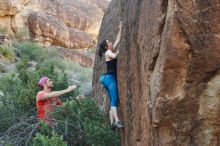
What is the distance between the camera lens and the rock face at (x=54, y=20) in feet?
84.9

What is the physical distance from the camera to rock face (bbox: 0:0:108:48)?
25.9 metres

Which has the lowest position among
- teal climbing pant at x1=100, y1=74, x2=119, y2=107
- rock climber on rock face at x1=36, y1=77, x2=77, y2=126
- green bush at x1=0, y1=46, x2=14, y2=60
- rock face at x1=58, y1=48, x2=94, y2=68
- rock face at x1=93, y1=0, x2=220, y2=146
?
rock face at x1=58, y1=48, x2=94, y2=68

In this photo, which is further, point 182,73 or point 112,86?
point 112,86

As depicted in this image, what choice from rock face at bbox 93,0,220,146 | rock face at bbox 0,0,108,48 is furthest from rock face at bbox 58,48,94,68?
rock face at bbox 93,0,220,146

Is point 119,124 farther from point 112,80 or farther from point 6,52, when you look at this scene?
point 6,52

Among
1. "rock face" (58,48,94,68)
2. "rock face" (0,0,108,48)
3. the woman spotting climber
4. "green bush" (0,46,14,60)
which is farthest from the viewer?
"rock face" (58,48,94,68)

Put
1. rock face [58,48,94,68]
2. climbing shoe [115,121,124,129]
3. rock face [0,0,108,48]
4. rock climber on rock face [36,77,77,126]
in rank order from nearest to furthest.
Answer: climbing shoe [115,121,124,129]
rock climber on rock face [36,77,77,126]
rock face [0,0,108,48]
rock face [58,48,94,68]

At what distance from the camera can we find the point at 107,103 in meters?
9.01

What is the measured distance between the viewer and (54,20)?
2745 cm

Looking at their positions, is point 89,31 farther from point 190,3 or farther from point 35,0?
point 190,3

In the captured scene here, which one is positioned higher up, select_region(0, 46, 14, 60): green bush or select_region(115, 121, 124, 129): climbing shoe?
select_region(115, 121, 124, 129): climbing shoe

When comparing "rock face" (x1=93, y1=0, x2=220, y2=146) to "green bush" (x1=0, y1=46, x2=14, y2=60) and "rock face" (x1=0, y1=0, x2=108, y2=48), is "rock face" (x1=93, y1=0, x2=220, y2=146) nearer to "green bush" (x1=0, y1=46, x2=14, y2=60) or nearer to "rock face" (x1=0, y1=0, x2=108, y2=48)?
"green bush" (x1=0, y1=46, x2=14, y2=60)

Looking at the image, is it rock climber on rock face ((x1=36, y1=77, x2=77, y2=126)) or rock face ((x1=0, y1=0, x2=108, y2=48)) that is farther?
rock face ((x1=0, y1=0, x2=108, y2=48))

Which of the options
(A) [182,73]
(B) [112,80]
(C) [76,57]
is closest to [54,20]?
(C) [76,57]
